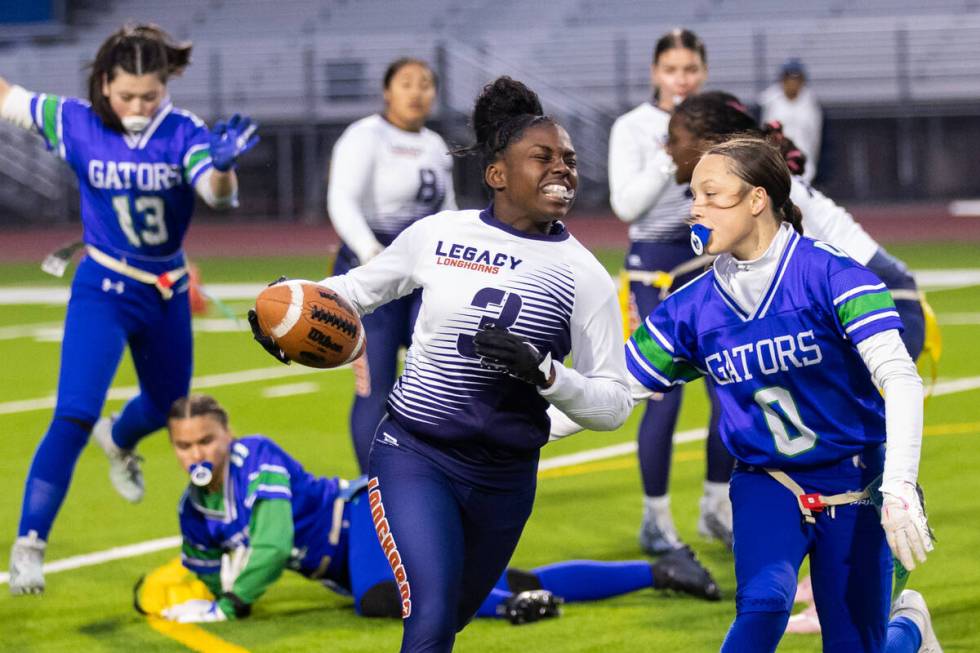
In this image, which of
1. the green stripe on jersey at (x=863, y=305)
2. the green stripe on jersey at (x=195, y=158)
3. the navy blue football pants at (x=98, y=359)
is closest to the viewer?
the green stripe on jersey at (x=863, y=305)

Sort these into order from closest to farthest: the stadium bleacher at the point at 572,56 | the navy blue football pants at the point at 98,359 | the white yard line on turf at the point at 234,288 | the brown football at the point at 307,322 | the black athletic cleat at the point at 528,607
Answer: the brown football at the point at 307,322
the black athletic cleat at the point at 528,607
the navy blue football pants at the point at 98,359
the white yard line on turf at the point at 234,288
the stadium bleacher at the point at 572,56

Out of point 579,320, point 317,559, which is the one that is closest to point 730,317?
point 579,320

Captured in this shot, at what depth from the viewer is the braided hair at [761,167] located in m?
4.84

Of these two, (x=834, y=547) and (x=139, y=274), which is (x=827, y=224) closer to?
(x=834, y=547)

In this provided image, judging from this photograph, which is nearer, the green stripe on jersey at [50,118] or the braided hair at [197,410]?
the braided hair at [197,410]

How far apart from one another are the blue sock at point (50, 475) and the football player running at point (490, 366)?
241 centimetres

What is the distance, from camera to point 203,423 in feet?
21.5

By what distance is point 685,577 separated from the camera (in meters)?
6.66

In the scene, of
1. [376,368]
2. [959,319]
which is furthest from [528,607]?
[959,319]

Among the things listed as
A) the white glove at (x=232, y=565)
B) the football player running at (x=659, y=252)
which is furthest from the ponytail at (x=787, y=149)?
the white glove at (x=232, y=565)

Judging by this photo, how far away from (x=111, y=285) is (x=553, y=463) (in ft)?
11.1

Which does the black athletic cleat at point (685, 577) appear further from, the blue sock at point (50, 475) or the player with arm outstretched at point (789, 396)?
the blue sock at point (50, 475)

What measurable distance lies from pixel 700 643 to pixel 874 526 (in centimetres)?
149

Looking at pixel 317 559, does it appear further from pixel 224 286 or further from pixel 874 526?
pixel 224 286
